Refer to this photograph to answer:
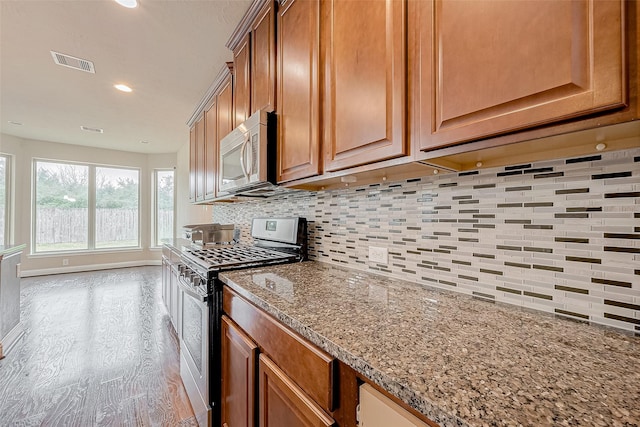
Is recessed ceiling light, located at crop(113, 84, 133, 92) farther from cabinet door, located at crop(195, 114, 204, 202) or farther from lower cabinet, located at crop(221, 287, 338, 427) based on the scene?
lower cabinet, located at crop(221, 287, 338, 427)

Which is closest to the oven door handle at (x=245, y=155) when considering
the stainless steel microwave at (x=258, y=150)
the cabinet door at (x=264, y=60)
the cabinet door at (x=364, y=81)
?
the stainless steel microwave at (x=258, y=150)

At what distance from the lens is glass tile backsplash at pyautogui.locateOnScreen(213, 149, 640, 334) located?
0.71 metres

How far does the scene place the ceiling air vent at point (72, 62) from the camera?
2285 mm

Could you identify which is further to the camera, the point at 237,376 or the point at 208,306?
the point at 208,306

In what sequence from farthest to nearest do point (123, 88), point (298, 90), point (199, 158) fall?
point (199, 158), point (123, 88), point (298, 90)

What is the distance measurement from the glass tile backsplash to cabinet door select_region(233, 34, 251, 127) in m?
1.13

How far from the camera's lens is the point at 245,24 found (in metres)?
1.83

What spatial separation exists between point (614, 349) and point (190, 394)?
2.02 m

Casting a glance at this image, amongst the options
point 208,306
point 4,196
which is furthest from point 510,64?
point 4,196

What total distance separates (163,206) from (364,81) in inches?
254

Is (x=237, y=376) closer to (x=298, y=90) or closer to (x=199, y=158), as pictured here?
(x=298, y=90)

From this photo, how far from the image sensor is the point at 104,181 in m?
5.79

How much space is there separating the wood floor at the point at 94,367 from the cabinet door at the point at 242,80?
6.62ft

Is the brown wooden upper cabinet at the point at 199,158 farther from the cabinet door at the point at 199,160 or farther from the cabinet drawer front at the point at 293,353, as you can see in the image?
the cabinet drawer front at the point at 293,353
